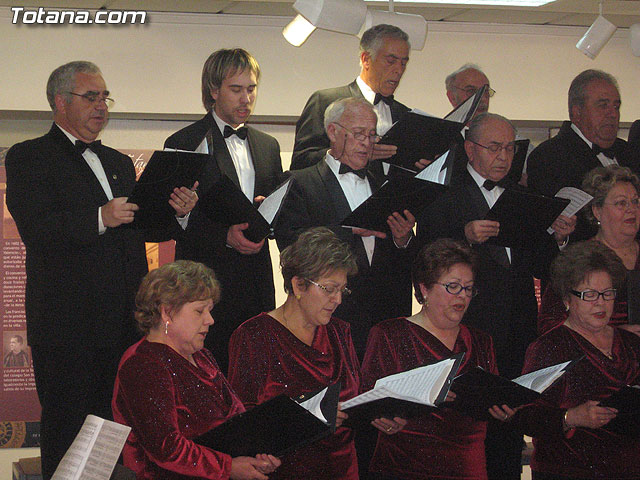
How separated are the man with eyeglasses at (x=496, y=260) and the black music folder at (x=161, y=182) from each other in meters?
1.16

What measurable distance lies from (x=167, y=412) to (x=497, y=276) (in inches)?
67.4

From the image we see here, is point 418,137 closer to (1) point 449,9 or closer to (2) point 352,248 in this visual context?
(2) point 352,248

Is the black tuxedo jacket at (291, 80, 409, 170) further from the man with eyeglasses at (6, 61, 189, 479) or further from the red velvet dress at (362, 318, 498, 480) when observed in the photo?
the red velvet dress at (362, 318, 498, 480)

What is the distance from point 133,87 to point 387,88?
2.50m

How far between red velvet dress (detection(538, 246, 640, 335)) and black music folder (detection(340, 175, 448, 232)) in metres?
0.69

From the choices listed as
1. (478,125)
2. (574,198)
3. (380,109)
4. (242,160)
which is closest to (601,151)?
(574,198)

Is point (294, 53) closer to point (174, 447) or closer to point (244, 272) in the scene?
point (244, 272)

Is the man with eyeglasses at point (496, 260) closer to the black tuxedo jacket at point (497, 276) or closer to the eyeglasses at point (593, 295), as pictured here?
the black tuxedo jacket at point (497, 276)

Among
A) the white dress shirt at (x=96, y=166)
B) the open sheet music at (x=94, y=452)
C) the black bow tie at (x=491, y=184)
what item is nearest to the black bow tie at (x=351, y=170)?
the black bow tie at (x=491, y=184)

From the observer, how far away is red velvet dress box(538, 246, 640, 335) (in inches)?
143

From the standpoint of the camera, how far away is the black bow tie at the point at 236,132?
3751 mm

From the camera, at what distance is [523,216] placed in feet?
11.6

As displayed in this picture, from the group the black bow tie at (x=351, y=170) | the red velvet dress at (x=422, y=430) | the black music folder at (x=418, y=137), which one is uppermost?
the black music folder at (x=418, y=137)

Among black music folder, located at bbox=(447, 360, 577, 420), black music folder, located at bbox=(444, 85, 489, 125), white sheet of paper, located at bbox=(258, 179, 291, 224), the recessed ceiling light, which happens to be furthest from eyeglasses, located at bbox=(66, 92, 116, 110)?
the recessed ceiling light
